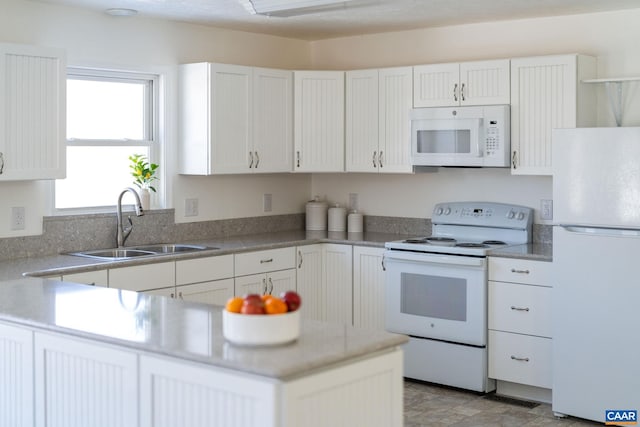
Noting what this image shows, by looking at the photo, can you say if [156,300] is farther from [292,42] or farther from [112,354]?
[292,42]

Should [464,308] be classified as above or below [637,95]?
below

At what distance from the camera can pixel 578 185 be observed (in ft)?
14.8

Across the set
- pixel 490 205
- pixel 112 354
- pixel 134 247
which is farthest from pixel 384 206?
pixel 112 354

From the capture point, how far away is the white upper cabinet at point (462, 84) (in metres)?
5.26

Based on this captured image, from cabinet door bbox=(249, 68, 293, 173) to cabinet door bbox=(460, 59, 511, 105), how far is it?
1229mm

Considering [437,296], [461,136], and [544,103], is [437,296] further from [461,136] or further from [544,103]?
[544,103]

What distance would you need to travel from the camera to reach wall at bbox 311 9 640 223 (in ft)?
16.8

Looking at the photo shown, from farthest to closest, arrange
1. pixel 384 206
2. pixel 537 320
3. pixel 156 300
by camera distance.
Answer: pixel 384 206 → pixel 537 320 → pixel 156 300

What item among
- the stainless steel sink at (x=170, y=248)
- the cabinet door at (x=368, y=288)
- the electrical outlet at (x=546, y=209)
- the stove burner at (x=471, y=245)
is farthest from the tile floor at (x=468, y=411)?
the stainless steel sink at (x=170, y=248)

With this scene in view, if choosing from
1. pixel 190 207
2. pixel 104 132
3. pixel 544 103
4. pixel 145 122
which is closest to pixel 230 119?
pixel 145 122

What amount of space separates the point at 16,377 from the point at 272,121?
305 cm

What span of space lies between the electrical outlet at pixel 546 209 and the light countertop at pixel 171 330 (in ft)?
9.49

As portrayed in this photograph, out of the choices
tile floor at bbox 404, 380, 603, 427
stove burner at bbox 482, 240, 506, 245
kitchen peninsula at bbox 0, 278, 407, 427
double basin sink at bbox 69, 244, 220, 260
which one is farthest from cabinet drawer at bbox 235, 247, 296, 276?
kitchen peninsula at bbox 0, 278, 407, 427

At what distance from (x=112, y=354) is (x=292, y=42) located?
161 inches
